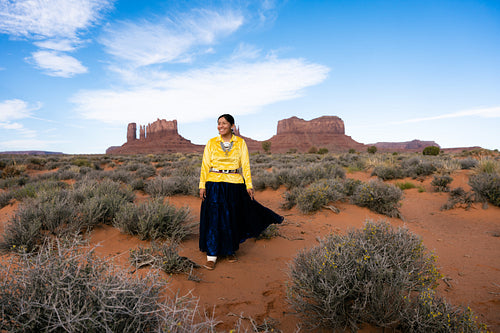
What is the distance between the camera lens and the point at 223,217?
12.7 feet

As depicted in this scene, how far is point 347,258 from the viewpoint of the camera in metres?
2.38

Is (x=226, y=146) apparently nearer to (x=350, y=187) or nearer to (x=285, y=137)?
(x=350, y=187)

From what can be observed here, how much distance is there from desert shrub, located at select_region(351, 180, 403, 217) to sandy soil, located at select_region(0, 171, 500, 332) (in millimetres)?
220

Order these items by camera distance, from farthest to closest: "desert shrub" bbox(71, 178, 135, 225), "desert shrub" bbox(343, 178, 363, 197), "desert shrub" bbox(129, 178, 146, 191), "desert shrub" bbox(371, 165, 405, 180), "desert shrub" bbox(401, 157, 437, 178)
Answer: "desert shrub" bbox(371, 165, 405, 180), "desert shrub" bbox(401, 157, 437, 178), "desert shrub" bbox(129, 178, 146, 191), "desert shrub" bbox(343, 178, 363, 197), "desert shrub" bbox(71, 178, 135, 225)

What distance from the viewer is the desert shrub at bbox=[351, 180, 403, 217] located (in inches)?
264

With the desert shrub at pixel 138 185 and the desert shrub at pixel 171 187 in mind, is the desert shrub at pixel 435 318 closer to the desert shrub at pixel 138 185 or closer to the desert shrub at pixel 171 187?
the desert shrub at pixel 171 187

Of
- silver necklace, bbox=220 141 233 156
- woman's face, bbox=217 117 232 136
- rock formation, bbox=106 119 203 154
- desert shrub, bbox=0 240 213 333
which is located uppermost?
rock formation, bbox=106 119 203 154

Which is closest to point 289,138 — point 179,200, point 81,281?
point 179,200

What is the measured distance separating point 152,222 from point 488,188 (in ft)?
30.1

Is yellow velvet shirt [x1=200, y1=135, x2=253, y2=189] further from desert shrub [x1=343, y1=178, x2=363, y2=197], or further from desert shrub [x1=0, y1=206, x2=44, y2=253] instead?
desert shrub [x1=343, y1=178, x2=363, y2=197]

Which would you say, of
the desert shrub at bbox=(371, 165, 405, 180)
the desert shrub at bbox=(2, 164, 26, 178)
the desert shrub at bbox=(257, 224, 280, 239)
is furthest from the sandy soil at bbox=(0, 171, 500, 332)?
the desert shrub at bbox=(2, 164, 26, 178)

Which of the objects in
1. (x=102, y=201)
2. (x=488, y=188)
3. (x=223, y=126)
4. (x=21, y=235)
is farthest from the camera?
(x=488, y=188)

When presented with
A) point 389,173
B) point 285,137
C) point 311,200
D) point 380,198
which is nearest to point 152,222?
point 311,200

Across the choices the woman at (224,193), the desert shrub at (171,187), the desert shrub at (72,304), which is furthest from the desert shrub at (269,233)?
the desert shrub at (171,187)
